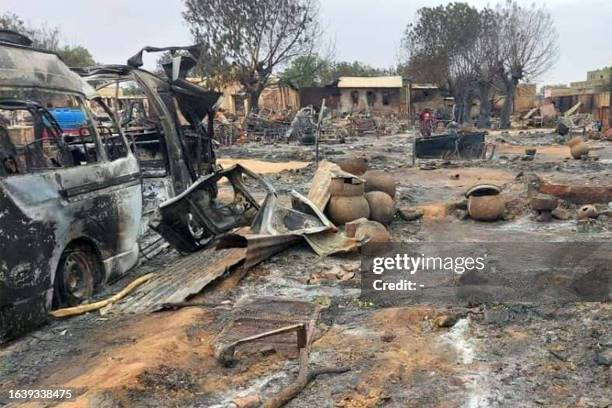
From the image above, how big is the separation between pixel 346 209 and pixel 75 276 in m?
3.91

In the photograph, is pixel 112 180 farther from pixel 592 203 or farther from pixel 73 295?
pixel 592 203

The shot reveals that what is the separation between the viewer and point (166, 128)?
8250 millimetres

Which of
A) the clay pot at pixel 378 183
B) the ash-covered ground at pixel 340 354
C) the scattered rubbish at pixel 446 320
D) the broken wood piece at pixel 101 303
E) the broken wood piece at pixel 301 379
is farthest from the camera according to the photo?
the clay pot at pixel 378 183

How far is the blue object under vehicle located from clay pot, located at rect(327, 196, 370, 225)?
3.54m

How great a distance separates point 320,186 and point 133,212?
10.1 feet

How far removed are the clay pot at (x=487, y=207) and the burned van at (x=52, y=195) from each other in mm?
5286

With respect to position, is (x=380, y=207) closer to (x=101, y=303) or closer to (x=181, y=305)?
(x=181, y=305)

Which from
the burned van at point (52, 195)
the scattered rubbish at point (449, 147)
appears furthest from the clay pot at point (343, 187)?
the scattered rubbish at point (449, 147)

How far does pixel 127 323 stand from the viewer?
5305 millimetres

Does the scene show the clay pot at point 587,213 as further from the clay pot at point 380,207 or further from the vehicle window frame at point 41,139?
the vehicle window frame at point 41,139

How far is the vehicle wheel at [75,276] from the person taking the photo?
17.5ft

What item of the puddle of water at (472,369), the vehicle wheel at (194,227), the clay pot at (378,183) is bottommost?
the puddle of water at (472,369)

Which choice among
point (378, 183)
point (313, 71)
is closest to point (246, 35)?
point (313, 71)

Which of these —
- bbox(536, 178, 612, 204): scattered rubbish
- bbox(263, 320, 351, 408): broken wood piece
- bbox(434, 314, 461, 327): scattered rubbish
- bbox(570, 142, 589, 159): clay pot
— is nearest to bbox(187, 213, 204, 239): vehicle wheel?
bbox(263, 320, 351, 408): broken wood piece
